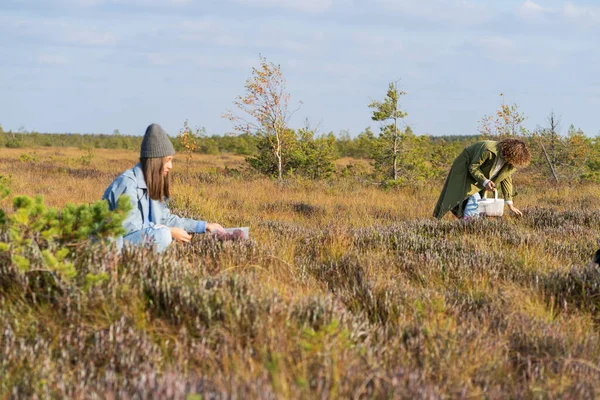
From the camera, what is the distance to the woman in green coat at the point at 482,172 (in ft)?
21.2

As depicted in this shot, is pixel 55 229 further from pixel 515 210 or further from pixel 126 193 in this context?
pixel 515 210

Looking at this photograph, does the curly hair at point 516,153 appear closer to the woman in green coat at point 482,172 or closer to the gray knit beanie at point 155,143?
the woman in green coat at point 482,172

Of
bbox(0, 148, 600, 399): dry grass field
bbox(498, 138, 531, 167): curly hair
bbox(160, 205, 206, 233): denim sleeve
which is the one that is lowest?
bbox(0, 148, 600, 399): dry grass field

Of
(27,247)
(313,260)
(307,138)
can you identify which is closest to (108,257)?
(27,247)

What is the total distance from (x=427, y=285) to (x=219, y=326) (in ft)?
6.70

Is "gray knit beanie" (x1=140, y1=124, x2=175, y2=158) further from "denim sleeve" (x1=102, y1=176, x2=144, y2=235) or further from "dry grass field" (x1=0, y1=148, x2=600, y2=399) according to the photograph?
"dry grass field" (x1=0, y1=148, x2=600, y2=399)

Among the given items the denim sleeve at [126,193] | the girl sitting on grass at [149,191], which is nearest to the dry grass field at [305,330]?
the girl sitting on grass at [149,191]

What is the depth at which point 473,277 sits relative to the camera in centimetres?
429

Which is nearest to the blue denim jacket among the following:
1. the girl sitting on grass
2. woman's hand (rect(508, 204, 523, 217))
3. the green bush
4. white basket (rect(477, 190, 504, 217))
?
the girl sitting on grass

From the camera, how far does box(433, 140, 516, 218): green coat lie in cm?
681

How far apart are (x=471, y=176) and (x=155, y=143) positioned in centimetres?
446

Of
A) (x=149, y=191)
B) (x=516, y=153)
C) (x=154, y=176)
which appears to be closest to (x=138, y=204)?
(x=149, y=191)

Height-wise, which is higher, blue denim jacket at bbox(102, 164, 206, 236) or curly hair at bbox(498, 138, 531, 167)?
curly hair at bbox(498, 138, 531, 167)

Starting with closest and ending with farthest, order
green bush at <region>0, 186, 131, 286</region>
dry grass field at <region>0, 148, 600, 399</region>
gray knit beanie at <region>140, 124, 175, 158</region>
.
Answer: dry grass field at <region>0, 148, 600, 399</region>
green bush at <region>0, 186, 131, 286</region>
gray knit beanie at <region>140, 124, 175, 158</region>
